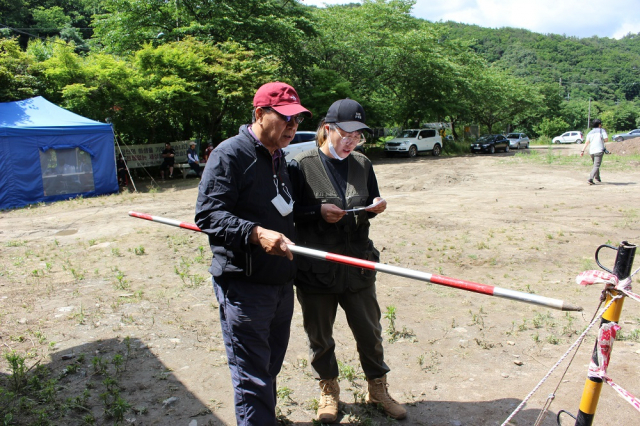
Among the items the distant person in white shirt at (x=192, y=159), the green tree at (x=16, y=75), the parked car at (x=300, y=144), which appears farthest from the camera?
the distant person in white shirt at (x=192, y=159)

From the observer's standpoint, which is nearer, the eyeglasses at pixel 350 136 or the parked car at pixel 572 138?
the eyeglasses at pixel 350 136

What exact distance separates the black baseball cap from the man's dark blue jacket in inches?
24.4

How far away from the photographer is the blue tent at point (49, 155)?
40.1ft

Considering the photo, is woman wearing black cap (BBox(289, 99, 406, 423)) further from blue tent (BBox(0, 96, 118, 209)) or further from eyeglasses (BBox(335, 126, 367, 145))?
blue tent (BBox(0, 96, 118, 209))

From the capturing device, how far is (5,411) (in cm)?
293

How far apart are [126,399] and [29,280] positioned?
11.4 feet

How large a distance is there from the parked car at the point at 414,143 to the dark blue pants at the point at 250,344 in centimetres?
2598

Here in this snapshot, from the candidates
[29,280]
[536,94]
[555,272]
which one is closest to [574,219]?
[555,272]

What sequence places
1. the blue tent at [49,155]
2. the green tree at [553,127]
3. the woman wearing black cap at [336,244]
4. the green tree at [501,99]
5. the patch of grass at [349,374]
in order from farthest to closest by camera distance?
the green tree at [553,127]
the green tree at [501,99]
the blue tent at [49,155]
the patch of grass at [349,374]
the woman wearing black cap at [336,244]

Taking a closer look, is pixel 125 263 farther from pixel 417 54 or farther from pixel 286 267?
pixel 417 54

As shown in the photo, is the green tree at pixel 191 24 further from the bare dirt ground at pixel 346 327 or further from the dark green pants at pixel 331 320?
the dark green pants at pixel 331 320

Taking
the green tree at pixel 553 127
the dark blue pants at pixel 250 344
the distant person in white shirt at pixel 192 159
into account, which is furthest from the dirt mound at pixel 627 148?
the dark blue pants at pixel 250 344

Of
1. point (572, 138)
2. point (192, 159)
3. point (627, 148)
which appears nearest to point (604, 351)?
point (192, 159)

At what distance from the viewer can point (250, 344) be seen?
2.22 m
